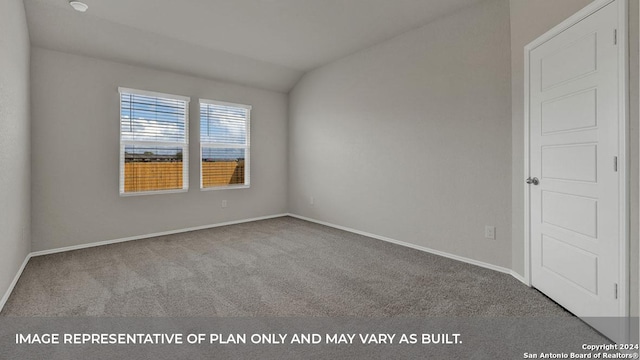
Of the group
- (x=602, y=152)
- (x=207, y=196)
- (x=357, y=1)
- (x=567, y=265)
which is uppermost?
(x=357, y=1)

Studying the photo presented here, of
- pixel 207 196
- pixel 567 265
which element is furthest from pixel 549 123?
pixel 207 196

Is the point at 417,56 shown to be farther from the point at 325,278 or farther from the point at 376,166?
the point at 325,278

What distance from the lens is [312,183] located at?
5.43 m

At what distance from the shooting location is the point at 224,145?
521cm

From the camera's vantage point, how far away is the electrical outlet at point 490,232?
3060 mm

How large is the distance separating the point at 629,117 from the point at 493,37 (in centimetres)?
167

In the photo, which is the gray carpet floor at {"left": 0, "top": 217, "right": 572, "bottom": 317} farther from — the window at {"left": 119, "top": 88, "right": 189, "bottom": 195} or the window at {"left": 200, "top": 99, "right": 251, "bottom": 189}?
the window at {"left": 200, "top": 99, "right": 251, "bottom": 189}

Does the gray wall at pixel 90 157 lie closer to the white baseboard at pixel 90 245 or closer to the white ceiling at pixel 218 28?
the white baseboard at pixel 90 245

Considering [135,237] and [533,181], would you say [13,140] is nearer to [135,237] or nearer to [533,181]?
[135,237]

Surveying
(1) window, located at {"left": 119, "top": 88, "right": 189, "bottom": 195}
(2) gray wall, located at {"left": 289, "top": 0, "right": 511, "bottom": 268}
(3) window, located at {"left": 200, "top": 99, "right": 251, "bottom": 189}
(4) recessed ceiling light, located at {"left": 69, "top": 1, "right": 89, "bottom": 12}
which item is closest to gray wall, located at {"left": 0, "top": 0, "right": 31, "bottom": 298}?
(4) recessed ceiling light, located at {"left": 69, "top": 1, "right": 89, "bottom": 12}

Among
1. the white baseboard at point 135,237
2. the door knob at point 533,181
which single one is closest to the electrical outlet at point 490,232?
the door knob at point 533,181

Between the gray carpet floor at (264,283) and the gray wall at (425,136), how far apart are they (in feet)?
1.48

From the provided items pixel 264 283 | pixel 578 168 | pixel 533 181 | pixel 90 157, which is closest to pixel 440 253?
pixel 533 181

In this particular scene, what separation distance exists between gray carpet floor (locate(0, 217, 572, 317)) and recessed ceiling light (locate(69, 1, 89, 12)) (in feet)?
8.85
